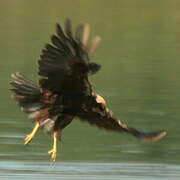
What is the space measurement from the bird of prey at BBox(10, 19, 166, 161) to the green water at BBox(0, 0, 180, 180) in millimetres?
1352

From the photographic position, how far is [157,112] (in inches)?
506

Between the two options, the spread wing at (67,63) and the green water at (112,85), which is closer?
the spread wing at (67,63)

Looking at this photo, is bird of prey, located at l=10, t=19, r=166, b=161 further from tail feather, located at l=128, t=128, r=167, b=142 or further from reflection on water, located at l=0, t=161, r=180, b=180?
reflection on water, located at l=0, t=161, r=180, b=180

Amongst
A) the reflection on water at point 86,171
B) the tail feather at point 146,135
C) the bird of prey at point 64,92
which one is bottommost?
the reflection on water at point 86,171

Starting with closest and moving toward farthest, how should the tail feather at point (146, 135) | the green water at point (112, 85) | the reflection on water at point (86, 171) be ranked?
the tail feather at point (146, 135)
the reflection on water at point (86, 171)
the green water at point (112, 85)

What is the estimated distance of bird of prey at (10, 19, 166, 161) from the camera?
25.1 feet

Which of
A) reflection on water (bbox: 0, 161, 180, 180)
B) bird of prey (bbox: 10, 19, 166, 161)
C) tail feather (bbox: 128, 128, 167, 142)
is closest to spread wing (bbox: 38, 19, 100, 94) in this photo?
bird of prey (bbox: 10, 19, 166, 161)

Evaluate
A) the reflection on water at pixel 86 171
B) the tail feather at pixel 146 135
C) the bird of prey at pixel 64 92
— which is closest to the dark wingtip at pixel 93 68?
the bird of prey at pixel 64 92

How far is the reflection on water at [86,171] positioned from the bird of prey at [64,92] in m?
1.29

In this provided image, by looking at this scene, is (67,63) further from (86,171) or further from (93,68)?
(86,171)

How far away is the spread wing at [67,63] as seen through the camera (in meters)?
7.45

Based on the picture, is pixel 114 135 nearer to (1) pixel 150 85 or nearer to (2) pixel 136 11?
(1) pixel 150 85

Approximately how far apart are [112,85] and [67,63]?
704 centimetres

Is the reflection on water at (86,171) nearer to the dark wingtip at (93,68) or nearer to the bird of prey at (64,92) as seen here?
the bird of prey at (64,92)
